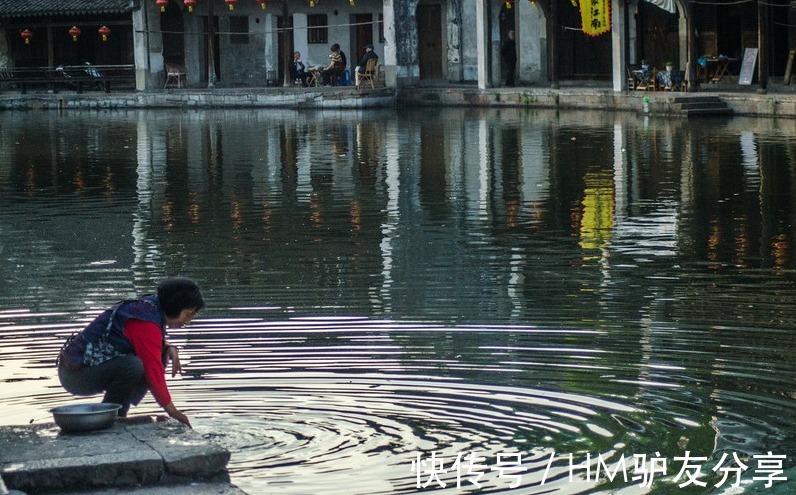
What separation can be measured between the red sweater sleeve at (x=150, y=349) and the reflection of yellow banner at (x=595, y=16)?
1154 inches

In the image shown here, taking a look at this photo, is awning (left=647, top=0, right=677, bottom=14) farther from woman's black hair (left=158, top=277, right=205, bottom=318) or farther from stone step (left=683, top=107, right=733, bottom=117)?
woman's black hair (left=158, top=277, right=205, bottom=318)

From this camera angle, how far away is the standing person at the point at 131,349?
21.7ft

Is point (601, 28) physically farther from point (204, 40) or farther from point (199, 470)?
point (199, 470)

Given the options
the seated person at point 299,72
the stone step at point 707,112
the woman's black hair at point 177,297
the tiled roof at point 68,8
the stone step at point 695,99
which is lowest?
the woman's black hair at point 177,297

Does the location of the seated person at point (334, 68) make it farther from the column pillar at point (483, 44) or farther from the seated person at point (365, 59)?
the column pillar at point (483, 44)

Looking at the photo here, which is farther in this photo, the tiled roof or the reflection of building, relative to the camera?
the tiled roof

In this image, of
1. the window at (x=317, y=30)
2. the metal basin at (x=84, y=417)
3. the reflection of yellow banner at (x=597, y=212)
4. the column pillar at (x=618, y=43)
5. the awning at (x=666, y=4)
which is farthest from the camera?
the window at (x=317, y=30)

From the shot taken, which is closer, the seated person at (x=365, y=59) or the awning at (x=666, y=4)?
the awning at (x=666, y=4)

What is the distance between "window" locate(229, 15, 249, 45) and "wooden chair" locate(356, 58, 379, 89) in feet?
19.2

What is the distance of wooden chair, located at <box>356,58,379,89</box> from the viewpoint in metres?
40.0

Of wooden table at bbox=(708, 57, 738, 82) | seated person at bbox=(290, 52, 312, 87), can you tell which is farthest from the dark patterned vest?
seated person at bbox=(290, 52, 312, 87)

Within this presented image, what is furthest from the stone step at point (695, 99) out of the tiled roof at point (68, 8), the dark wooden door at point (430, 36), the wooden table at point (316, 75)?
the tiled roof at point (68, 8)

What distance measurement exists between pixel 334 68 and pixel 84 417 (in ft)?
120

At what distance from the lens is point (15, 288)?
1143 cm
